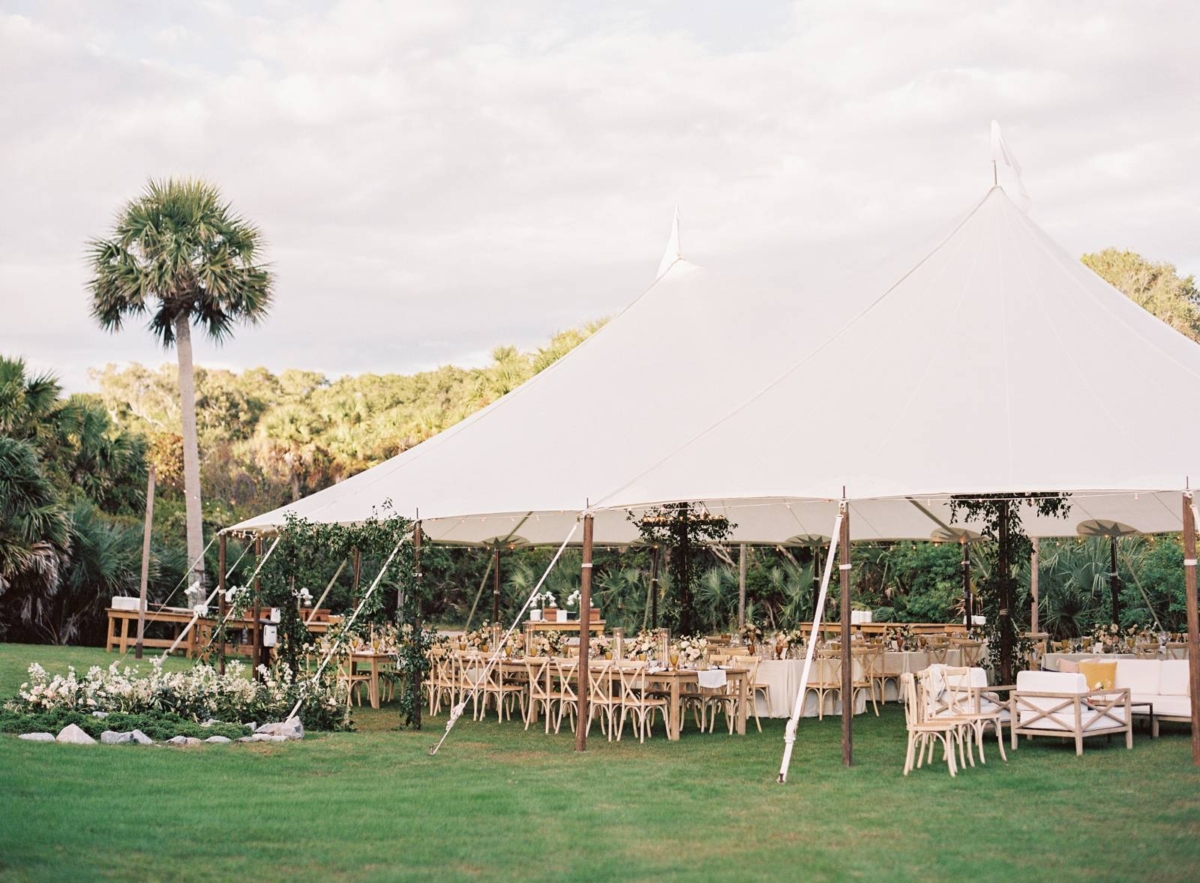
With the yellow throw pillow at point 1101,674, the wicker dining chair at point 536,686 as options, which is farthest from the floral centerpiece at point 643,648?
the yellow throw pillow at point 1101,674

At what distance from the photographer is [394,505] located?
13844mm

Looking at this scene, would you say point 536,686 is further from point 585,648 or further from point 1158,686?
point 1158,686

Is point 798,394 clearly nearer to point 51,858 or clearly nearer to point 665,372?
point 665,372

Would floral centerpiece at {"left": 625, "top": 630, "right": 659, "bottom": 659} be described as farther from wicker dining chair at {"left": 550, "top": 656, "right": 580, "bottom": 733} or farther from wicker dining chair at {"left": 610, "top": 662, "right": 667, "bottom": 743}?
wicker dining chair at {"left": 550, "top": 656, "right": 580, "bottom": 733}

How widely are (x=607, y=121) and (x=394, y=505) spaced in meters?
10.1

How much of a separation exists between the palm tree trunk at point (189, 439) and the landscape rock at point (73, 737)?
13138mm

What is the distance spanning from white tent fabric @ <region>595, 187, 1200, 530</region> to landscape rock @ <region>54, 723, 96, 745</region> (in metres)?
4.85

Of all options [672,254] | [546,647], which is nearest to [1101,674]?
[546,647]

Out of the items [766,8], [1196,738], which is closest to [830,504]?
[766,8]

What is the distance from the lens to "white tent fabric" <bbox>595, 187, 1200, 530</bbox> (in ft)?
34.8

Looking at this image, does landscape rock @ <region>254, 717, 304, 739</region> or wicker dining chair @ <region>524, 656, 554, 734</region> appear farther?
wicker dining chair @ <region>524, 656, 554, 734</region>

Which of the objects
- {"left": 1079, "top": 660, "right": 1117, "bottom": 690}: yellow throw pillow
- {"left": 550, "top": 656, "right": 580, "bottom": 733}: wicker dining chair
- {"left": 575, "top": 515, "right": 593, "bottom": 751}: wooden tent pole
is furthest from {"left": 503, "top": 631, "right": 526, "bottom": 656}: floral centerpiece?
{"left": 1079, "top": 660, "right": 1117, "bottom": 690}: yellow throw pillow

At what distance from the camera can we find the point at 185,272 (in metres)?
24.8

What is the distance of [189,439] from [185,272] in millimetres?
3264
